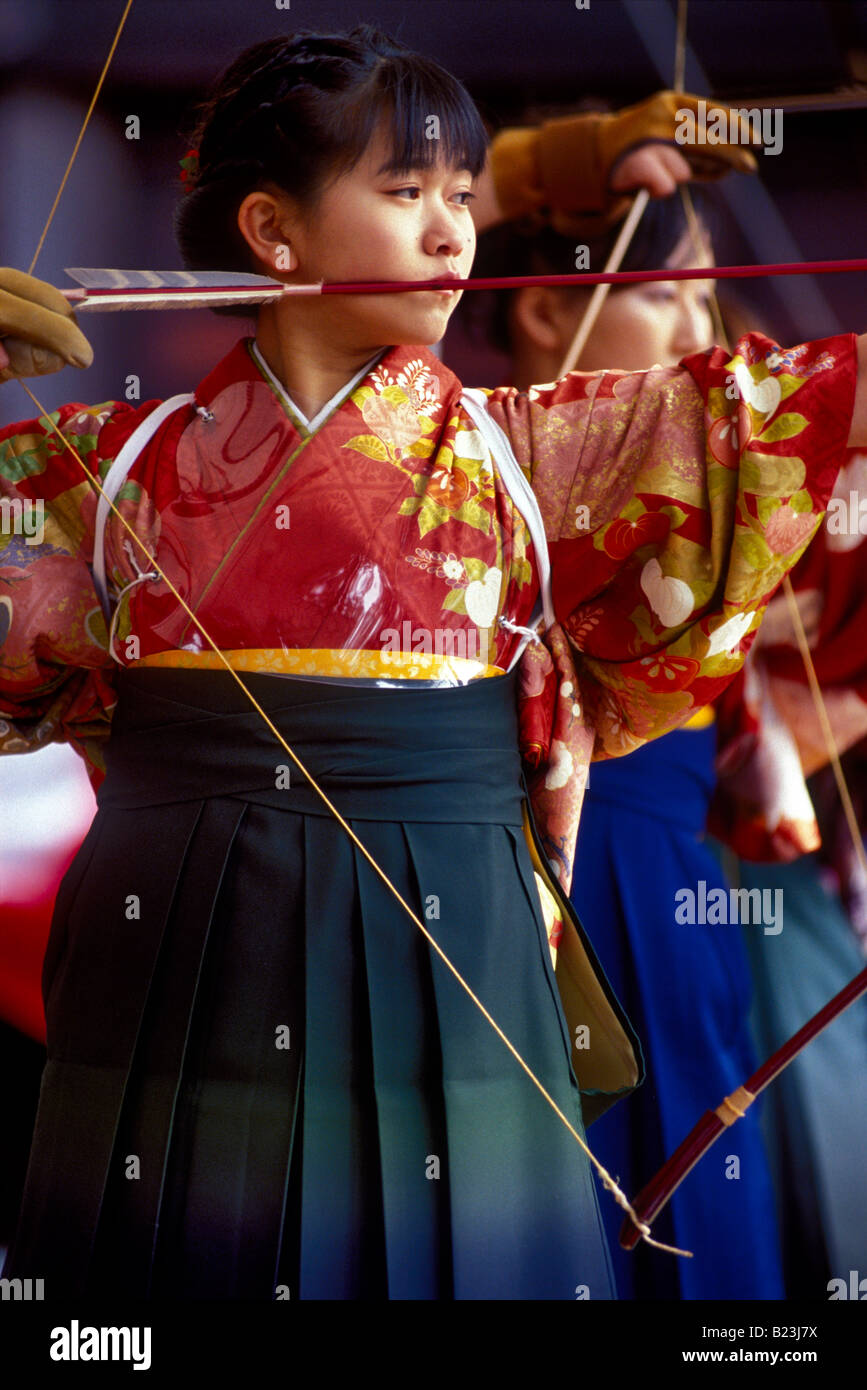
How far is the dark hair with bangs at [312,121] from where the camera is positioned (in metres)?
1.01

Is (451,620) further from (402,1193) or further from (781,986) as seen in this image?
(781,986)

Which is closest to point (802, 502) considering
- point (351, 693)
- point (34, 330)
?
point (351, 693)

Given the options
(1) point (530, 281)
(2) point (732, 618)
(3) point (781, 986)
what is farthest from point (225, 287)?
(3) point (781, 986)

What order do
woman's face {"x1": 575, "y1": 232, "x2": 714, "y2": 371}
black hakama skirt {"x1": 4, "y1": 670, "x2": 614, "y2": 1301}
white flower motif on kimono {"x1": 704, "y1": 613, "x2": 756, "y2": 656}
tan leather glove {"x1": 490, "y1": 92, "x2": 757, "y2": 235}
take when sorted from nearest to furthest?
1. black hakama skirt {"x1": 4, "y1": 670, "x2": 614, "y2": 1301}
2. white flower motif on kimono {"x1": 704, "y1": 613, "x2": 756, "y2": 656}
3. tan leather glove {"x1": 490, "y1": 92, "x2": 757, "y2": 235}
4. woman's face {"x1": 575, "y1": 232, "x2": 714, "y2": 371}

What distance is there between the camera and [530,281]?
3.12 ft

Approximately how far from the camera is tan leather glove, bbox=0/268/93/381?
3.16ft

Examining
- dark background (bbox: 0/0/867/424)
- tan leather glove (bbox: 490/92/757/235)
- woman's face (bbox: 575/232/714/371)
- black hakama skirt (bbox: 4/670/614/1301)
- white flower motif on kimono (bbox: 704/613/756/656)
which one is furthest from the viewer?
woman's face (bbox: 575/232/714/371)

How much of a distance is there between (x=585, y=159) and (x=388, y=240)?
545 mm

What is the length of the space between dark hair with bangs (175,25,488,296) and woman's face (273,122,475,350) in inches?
0.5

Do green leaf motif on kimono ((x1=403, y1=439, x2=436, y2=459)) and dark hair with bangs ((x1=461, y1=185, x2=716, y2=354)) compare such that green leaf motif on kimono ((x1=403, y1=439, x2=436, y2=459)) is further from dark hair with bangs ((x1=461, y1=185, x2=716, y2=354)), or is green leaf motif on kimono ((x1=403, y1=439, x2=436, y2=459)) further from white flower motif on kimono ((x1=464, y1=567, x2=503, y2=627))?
dark hair with bangs ((x1=461, y1=185, x2=716, y2=354))

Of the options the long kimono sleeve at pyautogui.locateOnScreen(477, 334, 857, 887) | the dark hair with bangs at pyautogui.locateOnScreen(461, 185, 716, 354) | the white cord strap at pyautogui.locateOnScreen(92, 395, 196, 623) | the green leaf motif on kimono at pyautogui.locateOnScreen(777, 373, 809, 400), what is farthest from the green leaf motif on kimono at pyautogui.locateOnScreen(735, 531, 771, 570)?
the dark hair with bangs at pyautogui.locateOnScreen(461, 185, 716, 354)

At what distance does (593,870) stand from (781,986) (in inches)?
9.0

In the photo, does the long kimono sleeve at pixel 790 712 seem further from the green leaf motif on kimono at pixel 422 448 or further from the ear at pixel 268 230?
the ear at pixel 268 230
